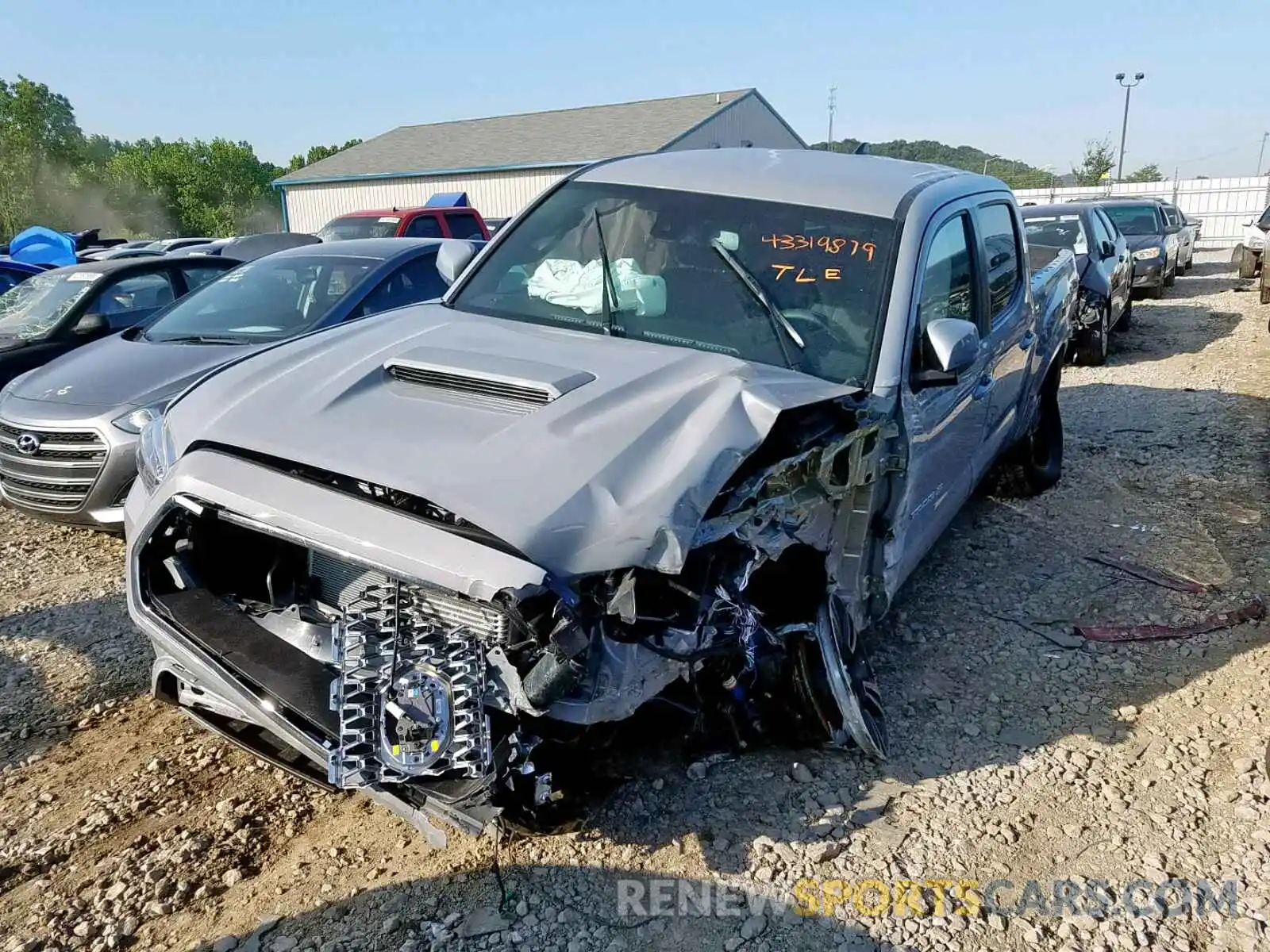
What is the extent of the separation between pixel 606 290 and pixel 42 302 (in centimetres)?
579

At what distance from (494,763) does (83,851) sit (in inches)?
58.0

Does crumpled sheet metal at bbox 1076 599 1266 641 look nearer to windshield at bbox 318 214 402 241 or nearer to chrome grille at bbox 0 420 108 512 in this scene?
chrome grille at bbox 0 420 108 512

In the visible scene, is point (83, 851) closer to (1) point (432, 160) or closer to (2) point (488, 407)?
(2) point (488, 407)

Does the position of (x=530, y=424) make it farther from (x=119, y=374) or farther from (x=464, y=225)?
(x=464, y=225)

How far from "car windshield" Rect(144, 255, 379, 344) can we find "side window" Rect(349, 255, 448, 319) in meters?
0.16

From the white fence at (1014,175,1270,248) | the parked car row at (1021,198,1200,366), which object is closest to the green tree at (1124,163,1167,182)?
the white fence at (1014,175,1270,248)

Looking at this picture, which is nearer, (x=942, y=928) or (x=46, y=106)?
(x=942, y=928)

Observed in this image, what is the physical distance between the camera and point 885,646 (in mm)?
4055

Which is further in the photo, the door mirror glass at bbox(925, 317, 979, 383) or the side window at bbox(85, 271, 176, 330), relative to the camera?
the side window at bbox(85, 271, 176, 330)

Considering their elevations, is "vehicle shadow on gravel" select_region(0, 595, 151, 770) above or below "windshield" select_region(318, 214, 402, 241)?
below

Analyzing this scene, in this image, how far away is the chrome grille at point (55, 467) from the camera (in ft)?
15.7

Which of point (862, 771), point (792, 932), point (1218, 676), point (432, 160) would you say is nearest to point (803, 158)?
point (862, 771)

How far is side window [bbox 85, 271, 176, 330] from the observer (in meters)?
7.05

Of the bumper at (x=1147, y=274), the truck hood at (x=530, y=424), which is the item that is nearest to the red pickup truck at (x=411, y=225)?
the bumper at (x=1147, y=274)
